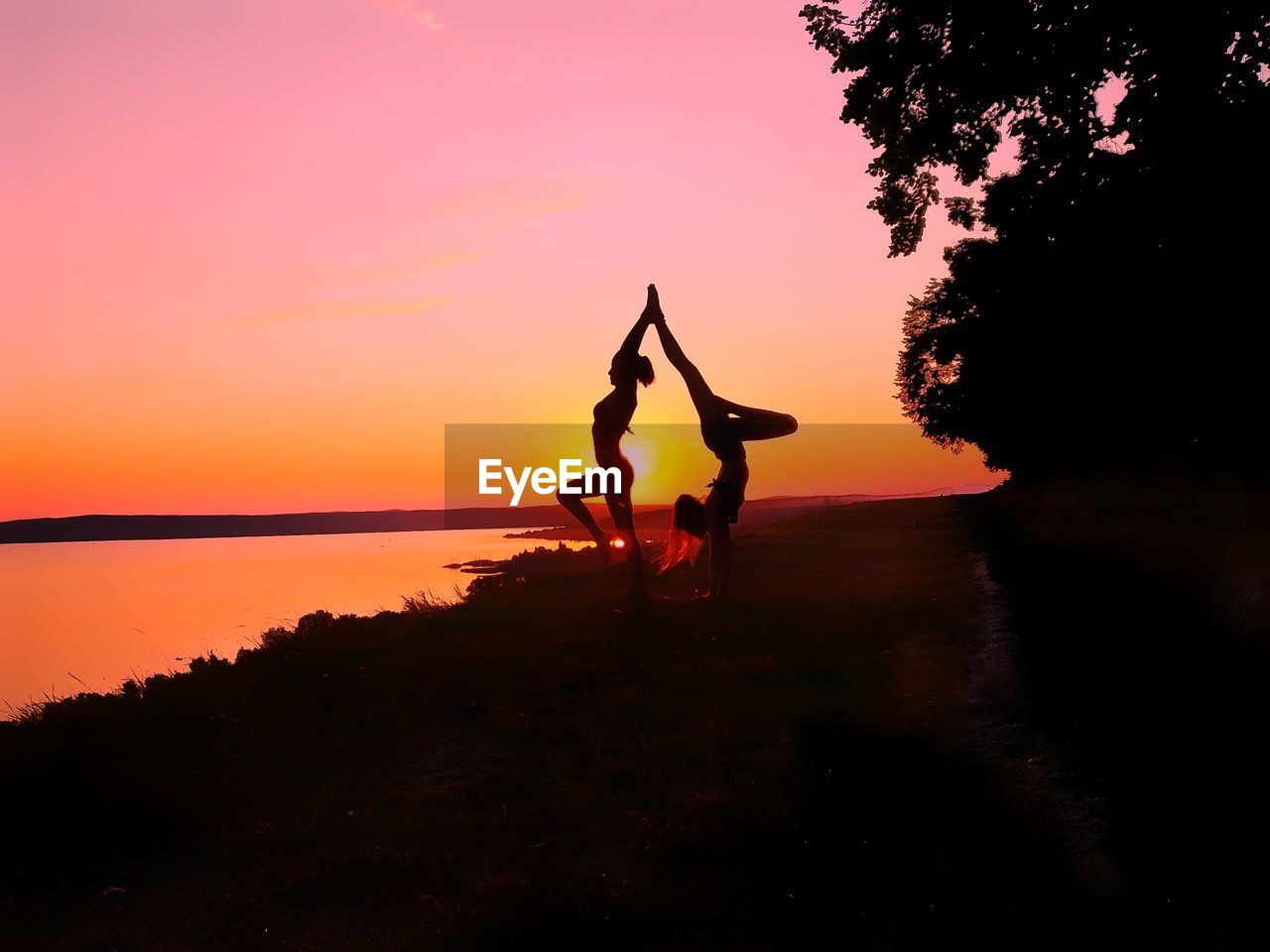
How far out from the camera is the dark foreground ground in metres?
5.42

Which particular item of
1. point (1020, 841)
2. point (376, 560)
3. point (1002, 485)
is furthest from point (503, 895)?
point (1002, 485)

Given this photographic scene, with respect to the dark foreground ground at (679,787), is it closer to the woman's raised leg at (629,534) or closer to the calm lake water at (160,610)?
the woman's raised leg at (629,534)

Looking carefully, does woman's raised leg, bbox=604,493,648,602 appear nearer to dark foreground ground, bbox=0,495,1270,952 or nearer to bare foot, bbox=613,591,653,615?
bare foot, bbox=613,591,653,615

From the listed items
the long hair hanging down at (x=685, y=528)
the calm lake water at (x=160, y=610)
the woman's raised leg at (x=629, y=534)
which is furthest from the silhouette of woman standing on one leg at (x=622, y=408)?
the calm lake water at (x=160, y=610)

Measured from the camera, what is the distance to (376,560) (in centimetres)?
6000

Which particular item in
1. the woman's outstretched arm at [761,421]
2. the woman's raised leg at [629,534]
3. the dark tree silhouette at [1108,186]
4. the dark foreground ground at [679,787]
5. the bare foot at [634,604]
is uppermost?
the dark tree silhouette at [1108,186]

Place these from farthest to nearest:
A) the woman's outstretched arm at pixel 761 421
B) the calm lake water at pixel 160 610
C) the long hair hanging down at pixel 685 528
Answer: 1. the calm lake water at pixel 160 610
2. the long hair hanging down at pixel 685 528
3. the woman's outstretched arm at pixel 761 421

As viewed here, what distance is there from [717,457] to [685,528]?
3.80 feet

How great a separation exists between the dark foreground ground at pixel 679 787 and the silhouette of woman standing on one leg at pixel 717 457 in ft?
4.86

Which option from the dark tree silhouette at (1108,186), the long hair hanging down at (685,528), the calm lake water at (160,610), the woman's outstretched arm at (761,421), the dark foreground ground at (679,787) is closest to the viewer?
the dark foreground ground at (679,787)

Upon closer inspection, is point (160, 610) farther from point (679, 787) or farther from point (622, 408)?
point (679, 787)

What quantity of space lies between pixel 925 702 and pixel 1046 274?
17.3 metres

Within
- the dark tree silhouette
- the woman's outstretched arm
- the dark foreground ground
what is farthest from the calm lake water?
the dark tree silhouette

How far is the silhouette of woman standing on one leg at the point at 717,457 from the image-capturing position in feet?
43.3
